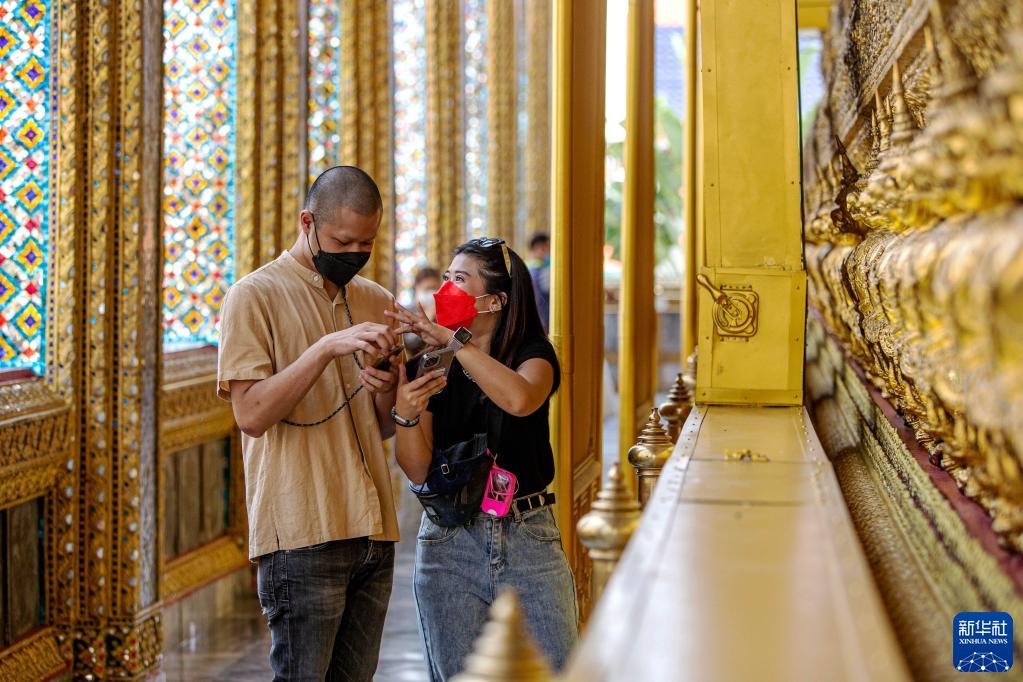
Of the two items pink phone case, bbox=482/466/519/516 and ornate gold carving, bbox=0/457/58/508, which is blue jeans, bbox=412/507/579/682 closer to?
pink phone case, bbox=482/466/519/516

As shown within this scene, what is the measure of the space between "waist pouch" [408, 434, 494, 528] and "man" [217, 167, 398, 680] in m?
0.14

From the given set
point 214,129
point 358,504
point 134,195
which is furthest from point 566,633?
point 214,129

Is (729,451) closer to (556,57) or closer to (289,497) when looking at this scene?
(289,497)

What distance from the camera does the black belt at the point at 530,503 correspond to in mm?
3066

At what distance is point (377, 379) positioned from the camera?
2.97 m

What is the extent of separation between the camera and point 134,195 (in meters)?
4.81

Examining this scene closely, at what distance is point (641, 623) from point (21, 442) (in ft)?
11.0

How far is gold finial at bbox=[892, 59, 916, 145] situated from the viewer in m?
2.42

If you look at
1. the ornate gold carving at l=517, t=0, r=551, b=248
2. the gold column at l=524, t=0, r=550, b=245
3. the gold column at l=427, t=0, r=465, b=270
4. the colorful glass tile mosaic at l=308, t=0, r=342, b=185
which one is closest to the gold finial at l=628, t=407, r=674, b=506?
the colorful glass tile mosaic at l=308, t=0, r=342, b=185

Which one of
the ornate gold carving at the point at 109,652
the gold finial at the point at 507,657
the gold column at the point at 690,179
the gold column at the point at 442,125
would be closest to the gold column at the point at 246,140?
the ornate gold carving at the point at 109,652

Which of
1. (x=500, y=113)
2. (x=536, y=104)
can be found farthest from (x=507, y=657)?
(x=536, y=104)

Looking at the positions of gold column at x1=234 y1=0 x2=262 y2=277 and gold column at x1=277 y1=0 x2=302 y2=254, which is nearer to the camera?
gold column at x1=234 y1=0 x2=262 y2=277

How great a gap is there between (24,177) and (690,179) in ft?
18.4

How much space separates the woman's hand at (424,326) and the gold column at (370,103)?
449 cm
